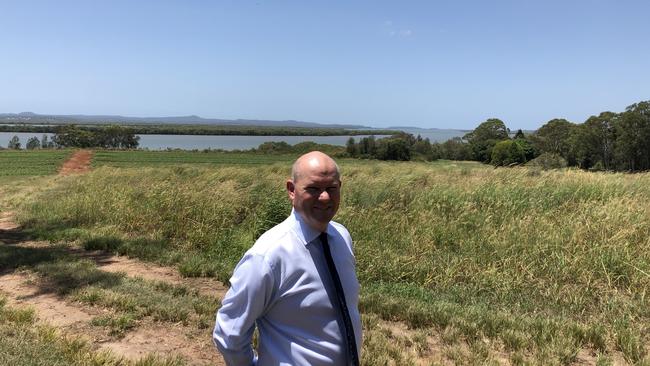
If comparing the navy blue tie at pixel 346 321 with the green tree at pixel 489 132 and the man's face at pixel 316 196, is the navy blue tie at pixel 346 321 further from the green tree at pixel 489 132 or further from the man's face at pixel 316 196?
→ the green tree at pixel 489 132

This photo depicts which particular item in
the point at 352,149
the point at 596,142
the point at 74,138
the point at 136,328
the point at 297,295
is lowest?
the point at 74,138

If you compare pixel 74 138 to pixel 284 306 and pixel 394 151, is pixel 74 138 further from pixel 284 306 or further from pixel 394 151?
pixel 284 306

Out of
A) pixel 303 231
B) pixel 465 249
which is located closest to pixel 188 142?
pixel 465 249

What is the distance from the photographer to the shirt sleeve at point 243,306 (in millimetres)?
1704

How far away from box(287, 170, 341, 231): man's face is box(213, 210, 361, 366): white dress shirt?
0.05 metres

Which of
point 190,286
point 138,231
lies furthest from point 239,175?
point 190,286

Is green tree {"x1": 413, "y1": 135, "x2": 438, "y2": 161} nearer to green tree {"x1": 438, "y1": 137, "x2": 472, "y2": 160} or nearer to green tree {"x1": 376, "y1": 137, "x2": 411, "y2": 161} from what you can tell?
green tree {"x1": 438, "y1": 137, "x2": 472, "y2": 160}

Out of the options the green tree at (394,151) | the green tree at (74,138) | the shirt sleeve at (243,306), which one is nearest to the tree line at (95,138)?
the green tree at (74,138)

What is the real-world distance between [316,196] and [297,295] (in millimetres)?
380

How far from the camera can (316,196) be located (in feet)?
5.85

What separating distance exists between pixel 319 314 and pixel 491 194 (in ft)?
27.4

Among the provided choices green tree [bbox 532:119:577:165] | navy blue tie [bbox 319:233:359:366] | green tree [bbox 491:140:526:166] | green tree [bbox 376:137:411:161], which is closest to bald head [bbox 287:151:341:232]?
navy blue tie [bbox 319:233:359:366]

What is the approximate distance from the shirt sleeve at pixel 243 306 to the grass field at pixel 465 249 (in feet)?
6.59

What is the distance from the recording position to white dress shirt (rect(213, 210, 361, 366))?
1.72 m
